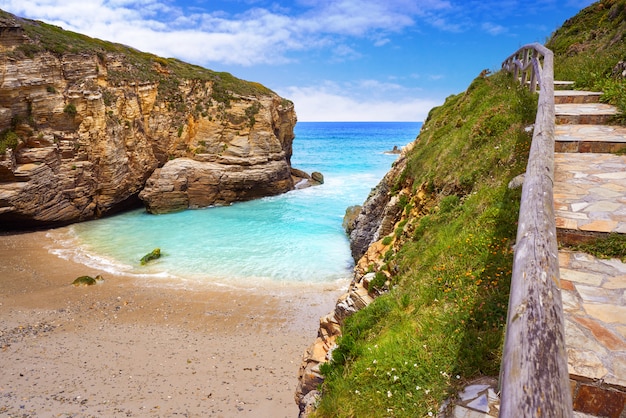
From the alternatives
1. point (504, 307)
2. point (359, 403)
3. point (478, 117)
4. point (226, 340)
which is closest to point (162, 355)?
point (226, 340)

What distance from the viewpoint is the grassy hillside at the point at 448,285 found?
4.32 metres

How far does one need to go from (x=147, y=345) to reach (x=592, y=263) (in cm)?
1345

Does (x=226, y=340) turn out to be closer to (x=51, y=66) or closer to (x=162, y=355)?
(x=162, y=355)

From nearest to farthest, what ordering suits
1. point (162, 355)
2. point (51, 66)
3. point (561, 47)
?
point (162, 355), point (561, 47), point (51, 66)

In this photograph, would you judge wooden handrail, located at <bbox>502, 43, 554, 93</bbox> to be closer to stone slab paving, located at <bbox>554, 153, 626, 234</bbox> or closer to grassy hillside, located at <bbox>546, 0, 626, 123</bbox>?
grassy hillside, located at <bbox>546, 0, 626, 123</bbox>

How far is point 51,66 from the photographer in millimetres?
27109

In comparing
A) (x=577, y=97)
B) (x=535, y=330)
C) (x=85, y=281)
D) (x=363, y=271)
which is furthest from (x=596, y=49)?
(x=85, y=281)

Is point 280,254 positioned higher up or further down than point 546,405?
further down

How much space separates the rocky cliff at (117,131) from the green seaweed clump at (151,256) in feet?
36.5

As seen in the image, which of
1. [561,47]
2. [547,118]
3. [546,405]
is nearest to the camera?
[546,405]

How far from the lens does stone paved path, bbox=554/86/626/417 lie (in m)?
2.89

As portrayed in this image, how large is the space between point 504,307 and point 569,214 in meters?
1.69

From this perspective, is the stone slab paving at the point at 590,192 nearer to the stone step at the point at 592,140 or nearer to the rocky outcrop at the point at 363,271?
the stone step at the point at 592,140

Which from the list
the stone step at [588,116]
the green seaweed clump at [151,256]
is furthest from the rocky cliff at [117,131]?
the stone step at [588,116]
